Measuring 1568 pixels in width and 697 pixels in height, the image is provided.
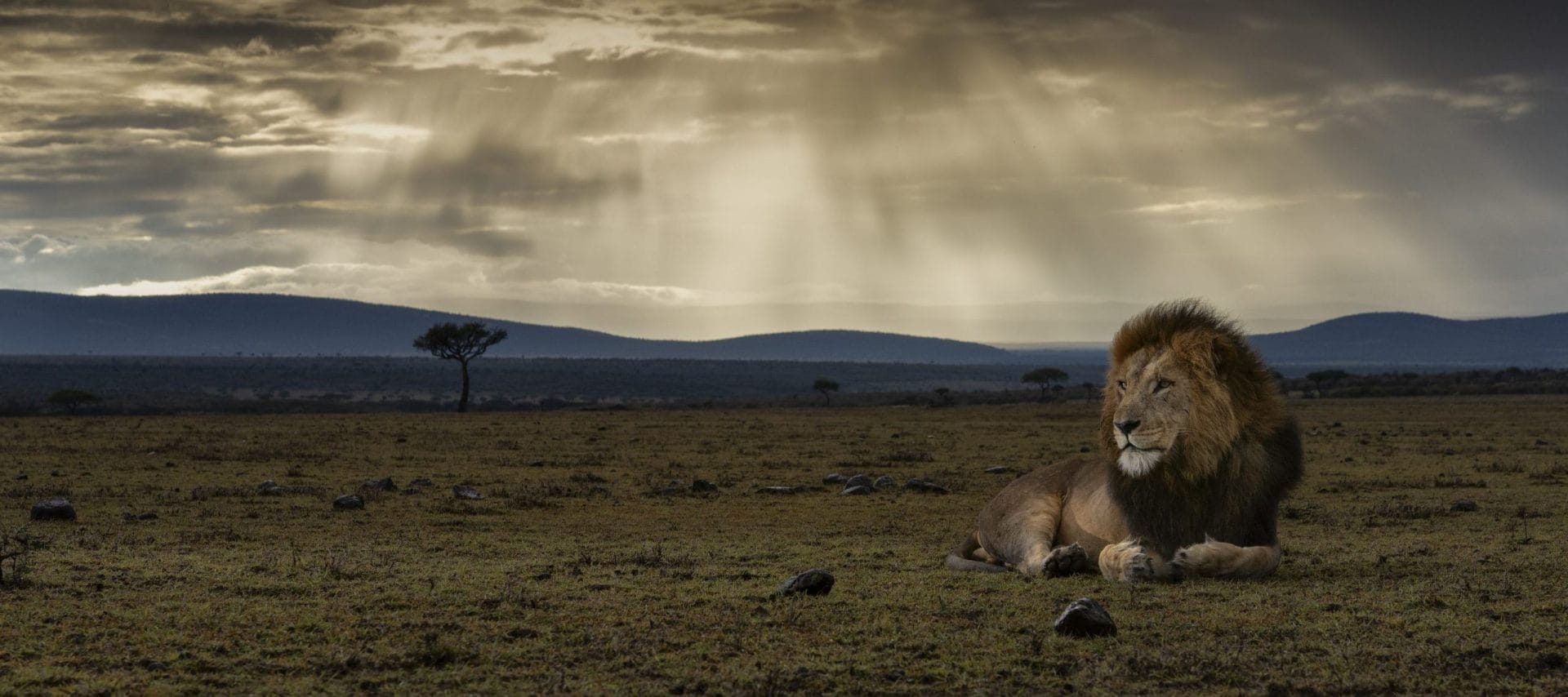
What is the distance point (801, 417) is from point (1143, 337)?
1978 inches

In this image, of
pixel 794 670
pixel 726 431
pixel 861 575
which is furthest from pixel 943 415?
pixel 794 670

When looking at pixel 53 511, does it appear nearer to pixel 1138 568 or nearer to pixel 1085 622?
pixel 1138 568

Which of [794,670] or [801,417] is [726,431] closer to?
[801,417]

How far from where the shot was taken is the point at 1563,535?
48.2 ft

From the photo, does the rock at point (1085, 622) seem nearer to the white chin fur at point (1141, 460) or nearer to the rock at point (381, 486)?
the white chin fur at point (1141, 460)

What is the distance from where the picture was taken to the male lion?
33.2 feet

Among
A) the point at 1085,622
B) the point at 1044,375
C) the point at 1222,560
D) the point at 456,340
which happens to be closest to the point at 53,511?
the point at 1085,622

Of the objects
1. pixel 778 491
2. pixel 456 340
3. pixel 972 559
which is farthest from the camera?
pixel 456 340

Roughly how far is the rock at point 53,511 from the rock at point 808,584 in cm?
1172

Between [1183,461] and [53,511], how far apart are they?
1489cm

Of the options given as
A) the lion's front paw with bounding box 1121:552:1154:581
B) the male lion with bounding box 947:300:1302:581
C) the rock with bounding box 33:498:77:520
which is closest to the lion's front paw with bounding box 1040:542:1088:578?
the male lion with bounding box 947:300:1302:581

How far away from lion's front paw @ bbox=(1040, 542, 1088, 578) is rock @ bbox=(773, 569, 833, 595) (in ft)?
6.26

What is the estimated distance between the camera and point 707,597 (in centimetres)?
1066

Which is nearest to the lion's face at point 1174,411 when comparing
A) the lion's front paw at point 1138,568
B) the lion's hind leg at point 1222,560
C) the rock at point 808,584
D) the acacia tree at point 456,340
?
the lion's front paw at point 1138,568
